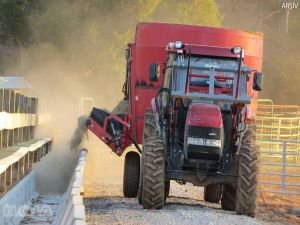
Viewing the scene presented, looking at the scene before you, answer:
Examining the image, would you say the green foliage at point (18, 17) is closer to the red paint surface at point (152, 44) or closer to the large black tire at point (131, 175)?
the red paint surface at point (152, 44)

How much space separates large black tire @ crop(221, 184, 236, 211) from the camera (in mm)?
13984

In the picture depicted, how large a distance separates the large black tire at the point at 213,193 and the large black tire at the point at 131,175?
1497 mm

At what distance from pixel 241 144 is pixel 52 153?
259 inches

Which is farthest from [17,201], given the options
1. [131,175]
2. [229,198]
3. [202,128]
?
[131,175]

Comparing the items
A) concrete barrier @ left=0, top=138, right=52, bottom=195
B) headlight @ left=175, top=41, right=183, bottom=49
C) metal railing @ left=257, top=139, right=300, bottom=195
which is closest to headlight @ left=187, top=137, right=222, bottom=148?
headlight @ left=175, top=41, right=183, bottom=49

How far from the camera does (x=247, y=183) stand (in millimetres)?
12508

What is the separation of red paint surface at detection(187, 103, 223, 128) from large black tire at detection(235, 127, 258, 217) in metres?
0.77

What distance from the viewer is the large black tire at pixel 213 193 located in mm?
15906

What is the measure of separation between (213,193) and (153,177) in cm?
386

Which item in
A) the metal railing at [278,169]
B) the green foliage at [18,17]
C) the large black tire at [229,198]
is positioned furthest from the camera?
the green foliage at [18,17]

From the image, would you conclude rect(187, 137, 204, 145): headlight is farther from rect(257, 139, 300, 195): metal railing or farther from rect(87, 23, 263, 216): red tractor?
→ rect(257, 139, 300, 195): metal railing

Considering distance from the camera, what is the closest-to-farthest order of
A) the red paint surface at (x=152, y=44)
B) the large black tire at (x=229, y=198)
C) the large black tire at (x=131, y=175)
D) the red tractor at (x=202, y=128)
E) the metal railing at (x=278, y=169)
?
the red tractor at (x=202, y=128) → the large black tire at (x=229, y=198) → the large black tire at (x=131, y=175) → the red paint surface at (x=152, y=44) → the metal railing at (x=278, y=169)

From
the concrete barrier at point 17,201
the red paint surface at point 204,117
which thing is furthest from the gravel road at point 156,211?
the red paint surface at point 204,117

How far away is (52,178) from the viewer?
Result: 1580cm
